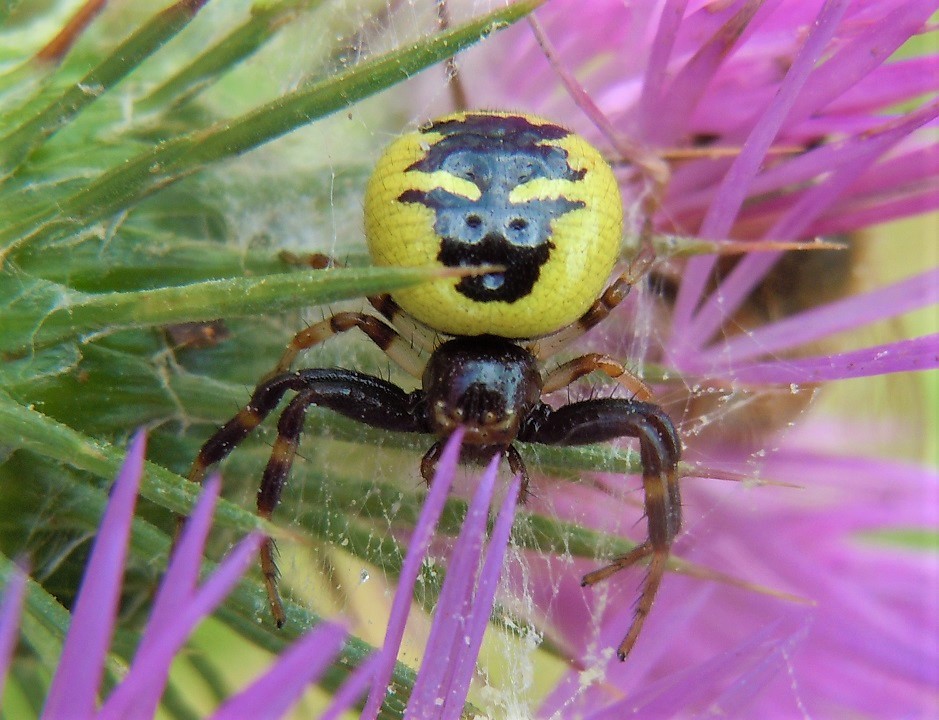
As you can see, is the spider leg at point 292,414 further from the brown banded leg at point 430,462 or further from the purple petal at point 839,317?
the purple petal at point 839,317

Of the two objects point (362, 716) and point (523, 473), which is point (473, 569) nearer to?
point (362, 716)

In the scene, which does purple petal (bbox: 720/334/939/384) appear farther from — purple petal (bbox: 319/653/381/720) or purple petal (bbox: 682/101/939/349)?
purple petal (bbox: 319/653/381/720)

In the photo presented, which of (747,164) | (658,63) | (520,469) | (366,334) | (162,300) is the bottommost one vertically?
(162,300)

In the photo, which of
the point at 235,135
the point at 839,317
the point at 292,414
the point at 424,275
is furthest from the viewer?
the point at 839,317

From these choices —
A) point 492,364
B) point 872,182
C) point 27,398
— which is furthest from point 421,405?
point 872,182

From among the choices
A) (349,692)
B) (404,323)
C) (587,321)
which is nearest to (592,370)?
(587,321)

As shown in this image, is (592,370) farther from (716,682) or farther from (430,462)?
(716,682)
